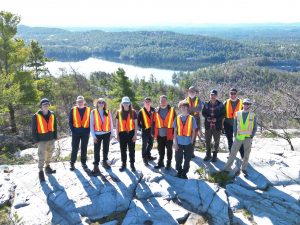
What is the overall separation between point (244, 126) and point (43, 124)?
17.4 feet

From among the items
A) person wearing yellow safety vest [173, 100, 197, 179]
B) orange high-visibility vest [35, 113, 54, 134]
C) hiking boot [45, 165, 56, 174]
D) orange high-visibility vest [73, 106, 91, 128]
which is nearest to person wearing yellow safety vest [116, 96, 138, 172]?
orange high-visibility vest [73, 106, 91, 128]

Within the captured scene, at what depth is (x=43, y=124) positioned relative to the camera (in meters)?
8.97

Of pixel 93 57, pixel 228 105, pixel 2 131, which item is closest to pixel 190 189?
pixel 228 105

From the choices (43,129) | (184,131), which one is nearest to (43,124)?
(43,129)

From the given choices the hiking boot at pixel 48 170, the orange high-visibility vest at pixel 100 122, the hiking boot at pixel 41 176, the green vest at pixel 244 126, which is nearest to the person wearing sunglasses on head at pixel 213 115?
the green vest at pixel 244 126

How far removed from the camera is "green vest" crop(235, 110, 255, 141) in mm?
8969

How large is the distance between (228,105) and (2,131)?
15.3 m

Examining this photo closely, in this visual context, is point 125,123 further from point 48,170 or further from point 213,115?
point 48,170

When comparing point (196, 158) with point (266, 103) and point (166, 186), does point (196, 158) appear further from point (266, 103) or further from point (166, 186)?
point (266, 103)

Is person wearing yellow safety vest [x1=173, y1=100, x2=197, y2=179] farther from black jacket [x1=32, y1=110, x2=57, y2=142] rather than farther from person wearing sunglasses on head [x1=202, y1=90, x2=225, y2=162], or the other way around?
black jacket [x1=32, y1=110, x2=57, y2=142]

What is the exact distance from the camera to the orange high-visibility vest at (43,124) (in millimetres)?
8938

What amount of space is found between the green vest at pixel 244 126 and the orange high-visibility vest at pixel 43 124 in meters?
4.96

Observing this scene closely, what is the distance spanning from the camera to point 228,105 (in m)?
9.77

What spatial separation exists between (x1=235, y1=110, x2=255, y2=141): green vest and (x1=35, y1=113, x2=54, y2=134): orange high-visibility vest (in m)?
4.96
